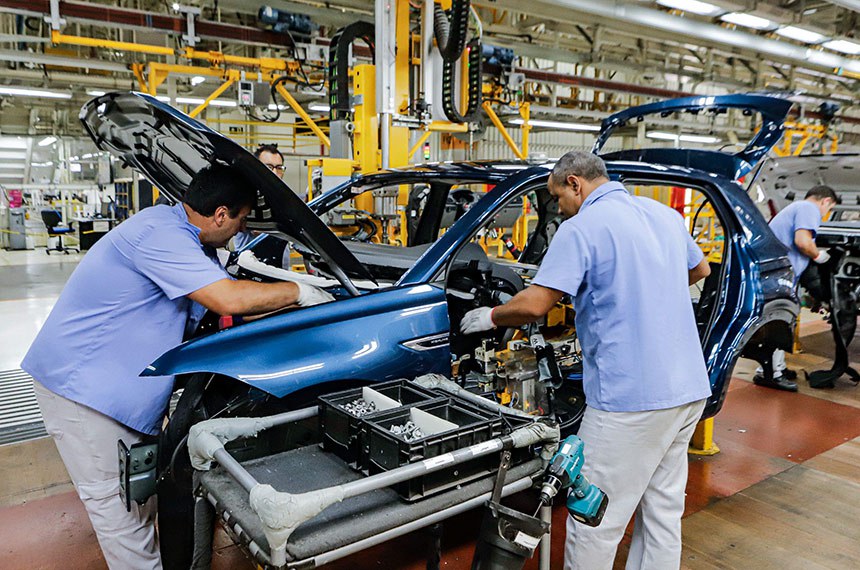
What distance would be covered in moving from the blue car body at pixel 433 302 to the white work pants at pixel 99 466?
36cm

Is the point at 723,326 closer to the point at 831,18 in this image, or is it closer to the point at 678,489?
the point at 678,489

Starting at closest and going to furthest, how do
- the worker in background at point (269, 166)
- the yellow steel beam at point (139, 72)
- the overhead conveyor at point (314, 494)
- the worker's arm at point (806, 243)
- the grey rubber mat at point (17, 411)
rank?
the overhead conveyor at point (314, 494)
the worker in background at point (269, 166)
the grey rubber mat at point (17, 411)
the worker's arm at point (806, 243)
the yellow steel beam at point (139, 72)

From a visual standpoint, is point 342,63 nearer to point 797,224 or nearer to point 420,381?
point 797,224

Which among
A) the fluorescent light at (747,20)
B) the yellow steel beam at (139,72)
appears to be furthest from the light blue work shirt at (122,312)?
the fluorescent light at (747,20)

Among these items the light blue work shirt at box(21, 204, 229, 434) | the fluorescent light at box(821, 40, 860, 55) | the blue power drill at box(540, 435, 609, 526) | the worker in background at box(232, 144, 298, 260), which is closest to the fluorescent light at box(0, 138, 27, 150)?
the worker in background at box(232, 144, 298, 260)

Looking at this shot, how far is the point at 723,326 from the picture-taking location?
304cm

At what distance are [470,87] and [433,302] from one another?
14.8ft

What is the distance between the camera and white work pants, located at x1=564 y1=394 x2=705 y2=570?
6.87 feet

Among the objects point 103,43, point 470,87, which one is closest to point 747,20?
point 470,87

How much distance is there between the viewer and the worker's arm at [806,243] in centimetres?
489

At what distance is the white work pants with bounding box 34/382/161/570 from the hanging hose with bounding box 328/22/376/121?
15.8 ft

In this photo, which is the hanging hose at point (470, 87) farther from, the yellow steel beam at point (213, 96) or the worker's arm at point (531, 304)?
the worker's arm at point (531, 304)

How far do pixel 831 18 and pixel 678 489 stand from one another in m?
12.5

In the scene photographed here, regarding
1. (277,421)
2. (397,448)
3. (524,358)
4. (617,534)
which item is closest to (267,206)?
(277,421)
